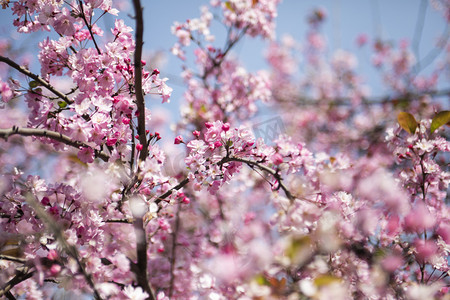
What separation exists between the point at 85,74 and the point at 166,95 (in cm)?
46

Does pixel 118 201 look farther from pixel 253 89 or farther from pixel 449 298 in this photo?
pixel 253 89

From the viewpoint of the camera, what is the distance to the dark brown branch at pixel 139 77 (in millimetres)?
1224

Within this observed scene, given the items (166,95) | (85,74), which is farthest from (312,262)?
(85,74)

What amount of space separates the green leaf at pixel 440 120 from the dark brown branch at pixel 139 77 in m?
1.88

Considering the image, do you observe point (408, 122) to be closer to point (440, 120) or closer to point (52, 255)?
point (440, 120)

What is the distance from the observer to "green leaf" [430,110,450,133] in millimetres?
1922

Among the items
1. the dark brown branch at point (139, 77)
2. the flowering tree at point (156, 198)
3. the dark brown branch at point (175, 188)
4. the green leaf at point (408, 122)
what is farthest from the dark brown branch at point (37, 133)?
the green leaf at point (408, 122)

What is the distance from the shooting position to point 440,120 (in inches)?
77.2

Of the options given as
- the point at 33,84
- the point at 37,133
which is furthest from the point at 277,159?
the point at 33,84

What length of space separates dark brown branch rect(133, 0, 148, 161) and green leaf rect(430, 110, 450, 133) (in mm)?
1880

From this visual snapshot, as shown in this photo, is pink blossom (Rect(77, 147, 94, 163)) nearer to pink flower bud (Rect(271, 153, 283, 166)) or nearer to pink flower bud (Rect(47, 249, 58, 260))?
pink flower bud (Rect(47, 249, 58, 260))

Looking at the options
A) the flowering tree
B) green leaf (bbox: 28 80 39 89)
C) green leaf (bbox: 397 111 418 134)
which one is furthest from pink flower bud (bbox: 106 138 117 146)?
green leaf (bbox: 397 111 418 134)

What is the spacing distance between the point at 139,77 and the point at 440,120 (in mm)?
1928

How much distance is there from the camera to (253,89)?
418cm
